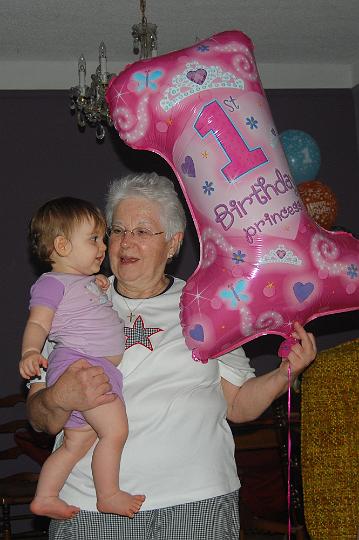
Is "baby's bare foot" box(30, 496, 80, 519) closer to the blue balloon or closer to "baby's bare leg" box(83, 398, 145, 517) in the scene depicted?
"baby's bare leg" box(83, 398, 145, 517)

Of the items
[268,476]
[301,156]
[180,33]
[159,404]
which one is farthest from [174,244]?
[180,33]

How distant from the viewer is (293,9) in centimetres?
450

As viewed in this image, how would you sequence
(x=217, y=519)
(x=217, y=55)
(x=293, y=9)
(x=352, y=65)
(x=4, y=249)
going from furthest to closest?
(x=352, y=65) → (x=4, y=249) → (x=293, y=9) → (x=217, y=55) → (x=217, y=519)

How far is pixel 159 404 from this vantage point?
1.96 meters

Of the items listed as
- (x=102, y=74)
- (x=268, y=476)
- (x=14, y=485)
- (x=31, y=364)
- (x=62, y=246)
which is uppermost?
(x=102, y=74)

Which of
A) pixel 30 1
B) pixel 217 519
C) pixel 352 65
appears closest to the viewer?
pixel 217 519

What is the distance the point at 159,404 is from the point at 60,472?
0.28m

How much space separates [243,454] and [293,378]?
7.52ft

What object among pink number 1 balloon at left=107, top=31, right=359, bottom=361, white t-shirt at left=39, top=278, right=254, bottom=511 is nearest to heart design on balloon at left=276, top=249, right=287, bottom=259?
pink number 1 balloon at left=107, top=31, right=359, bottom=361

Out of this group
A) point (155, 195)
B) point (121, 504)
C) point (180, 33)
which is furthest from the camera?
point (180, 33)

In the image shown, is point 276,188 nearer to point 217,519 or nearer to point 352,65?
point 217,519

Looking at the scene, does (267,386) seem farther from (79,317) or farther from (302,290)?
(79,317)

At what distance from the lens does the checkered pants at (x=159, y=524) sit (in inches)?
75.7

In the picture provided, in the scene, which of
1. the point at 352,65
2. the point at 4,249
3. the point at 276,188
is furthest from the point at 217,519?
the point at 352,65
